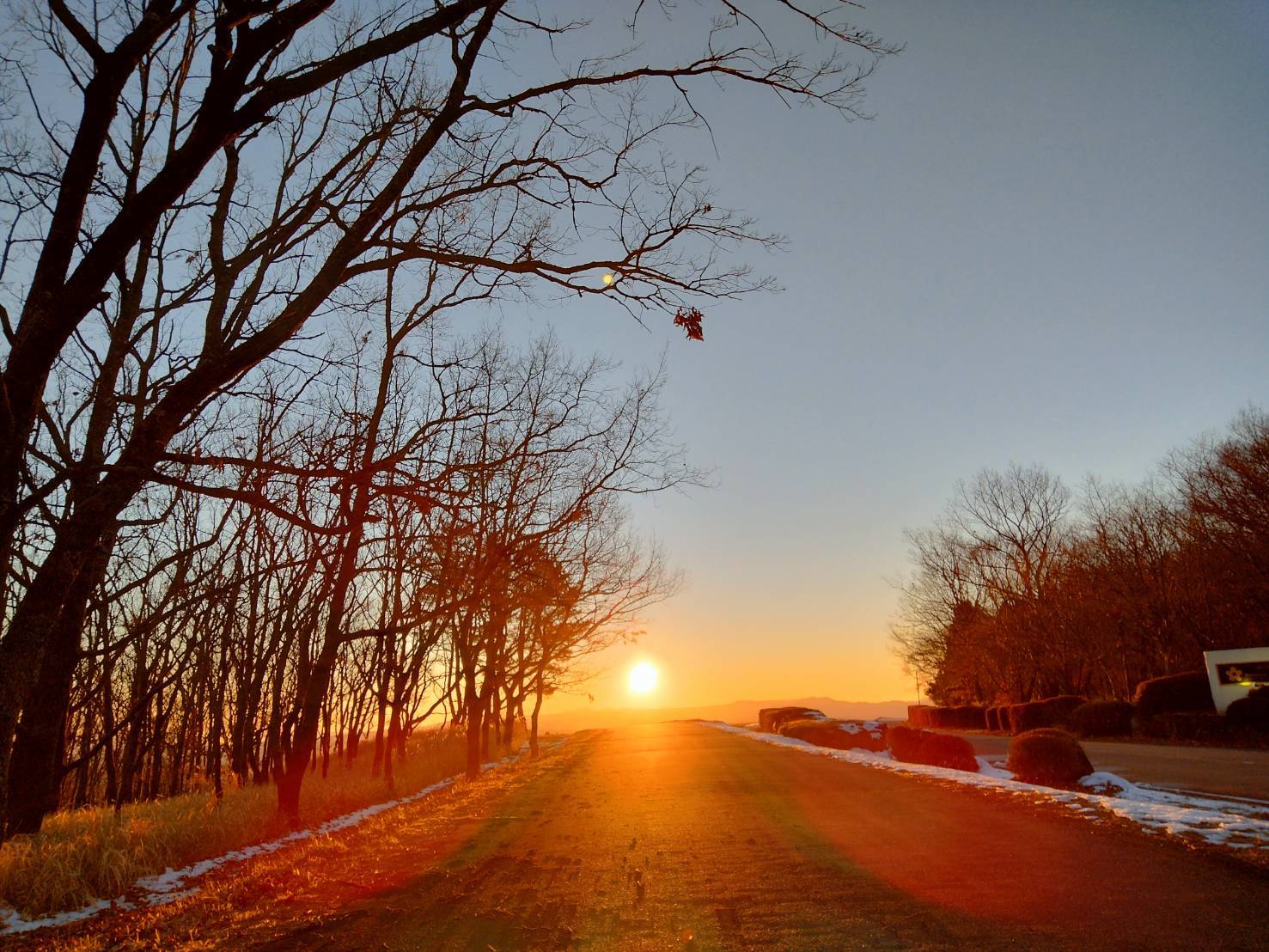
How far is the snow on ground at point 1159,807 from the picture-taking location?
23.1ft

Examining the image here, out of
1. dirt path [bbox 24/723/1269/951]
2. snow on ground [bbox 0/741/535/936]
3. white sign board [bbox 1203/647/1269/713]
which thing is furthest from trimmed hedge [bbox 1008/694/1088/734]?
snow on ground [bbox 0/741/535/936]

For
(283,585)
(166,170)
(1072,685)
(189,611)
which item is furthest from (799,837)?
(1072,685)

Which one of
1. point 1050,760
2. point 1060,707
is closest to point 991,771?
point 1050,760

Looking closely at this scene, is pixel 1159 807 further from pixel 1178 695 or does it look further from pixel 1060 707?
pixel 1060 707

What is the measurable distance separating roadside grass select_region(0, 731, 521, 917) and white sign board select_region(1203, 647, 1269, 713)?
26.9 metres

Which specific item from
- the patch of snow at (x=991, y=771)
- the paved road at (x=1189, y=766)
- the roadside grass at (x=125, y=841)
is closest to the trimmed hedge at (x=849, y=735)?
the paved road at (x=1189, y=766)

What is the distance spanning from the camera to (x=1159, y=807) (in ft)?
29.2

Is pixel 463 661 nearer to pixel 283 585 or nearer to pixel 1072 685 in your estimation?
pixel 283 585

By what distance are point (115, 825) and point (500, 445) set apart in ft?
33.7

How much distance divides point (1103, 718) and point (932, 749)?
13.4 meters

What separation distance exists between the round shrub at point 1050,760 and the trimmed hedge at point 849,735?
14347 millimetres

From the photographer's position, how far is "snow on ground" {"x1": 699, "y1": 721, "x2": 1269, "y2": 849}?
7035mm

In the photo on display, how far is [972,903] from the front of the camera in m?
5.54

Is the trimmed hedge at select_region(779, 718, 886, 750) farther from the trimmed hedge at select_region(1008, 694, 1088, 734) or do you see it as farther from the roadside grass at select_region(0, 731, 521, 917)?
the roadside grass at select_region(0, 731, 521, 917)
